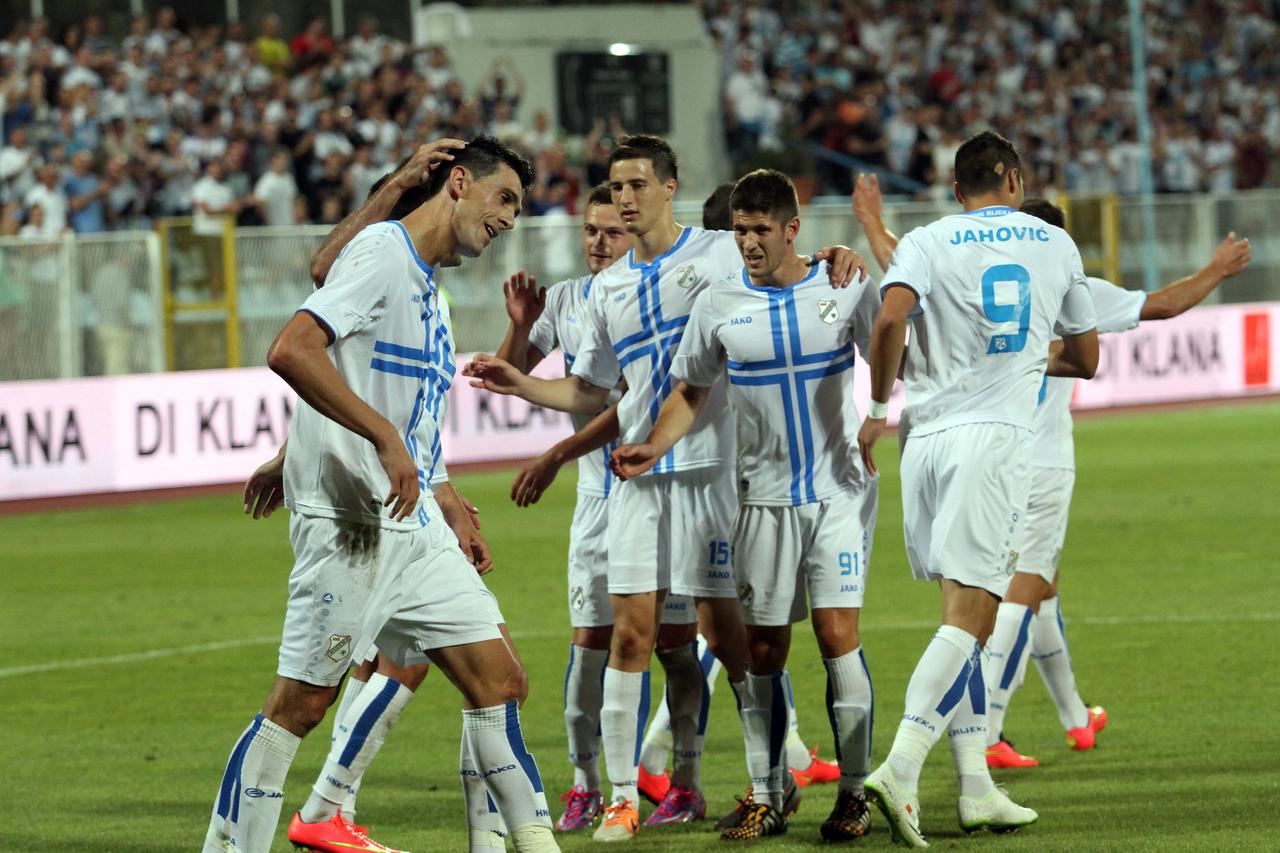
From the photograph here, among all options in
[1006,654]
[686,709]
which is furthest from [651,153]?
[1006,654]

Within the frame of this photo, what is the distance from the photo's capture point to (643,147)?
718 cm

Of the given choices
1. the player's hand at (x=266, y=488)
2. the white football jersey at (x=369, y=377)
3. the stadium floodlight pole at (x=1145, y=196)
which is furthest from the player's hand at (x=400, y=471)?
the stadium floodlight pole at (x=1145, y=196)

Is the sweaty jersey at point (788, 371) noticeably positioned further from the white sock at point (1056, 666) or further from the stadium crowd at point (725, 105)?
the stadium crowd at point (725, 105)

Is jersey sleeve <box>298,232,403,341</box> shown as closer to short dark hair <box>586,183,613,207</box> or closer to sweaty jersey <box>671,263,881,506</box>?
sweaty jersey <box>671,263,881,506</box>

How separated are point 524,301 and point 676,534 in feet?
3.60

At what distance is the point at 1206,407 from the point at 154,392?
14.7 meters

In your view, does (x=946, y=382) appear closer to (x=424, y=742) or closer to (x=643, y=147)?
(x=643, y=147)

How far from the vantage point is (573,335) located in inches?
308

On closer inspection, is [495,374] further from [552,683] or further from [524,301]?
[552,683]

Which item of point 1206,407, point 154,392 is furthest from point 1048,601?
point 1206,407

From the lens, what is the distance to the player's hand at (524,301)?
293 inches

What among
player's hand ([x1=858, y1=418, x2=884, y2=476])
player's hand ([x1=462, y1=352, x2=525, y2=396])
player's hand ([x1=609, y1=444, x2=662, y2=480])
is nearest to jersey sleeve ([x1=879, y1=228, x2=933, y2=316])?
player's hand ([x1=858, y1=418, x2=884, y2=476])

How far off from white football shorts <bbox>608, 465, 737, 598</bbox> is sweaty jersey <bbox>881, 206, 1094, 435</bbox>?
804 millimetres

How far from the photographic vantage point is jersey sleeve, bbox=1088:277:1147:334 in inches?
312
